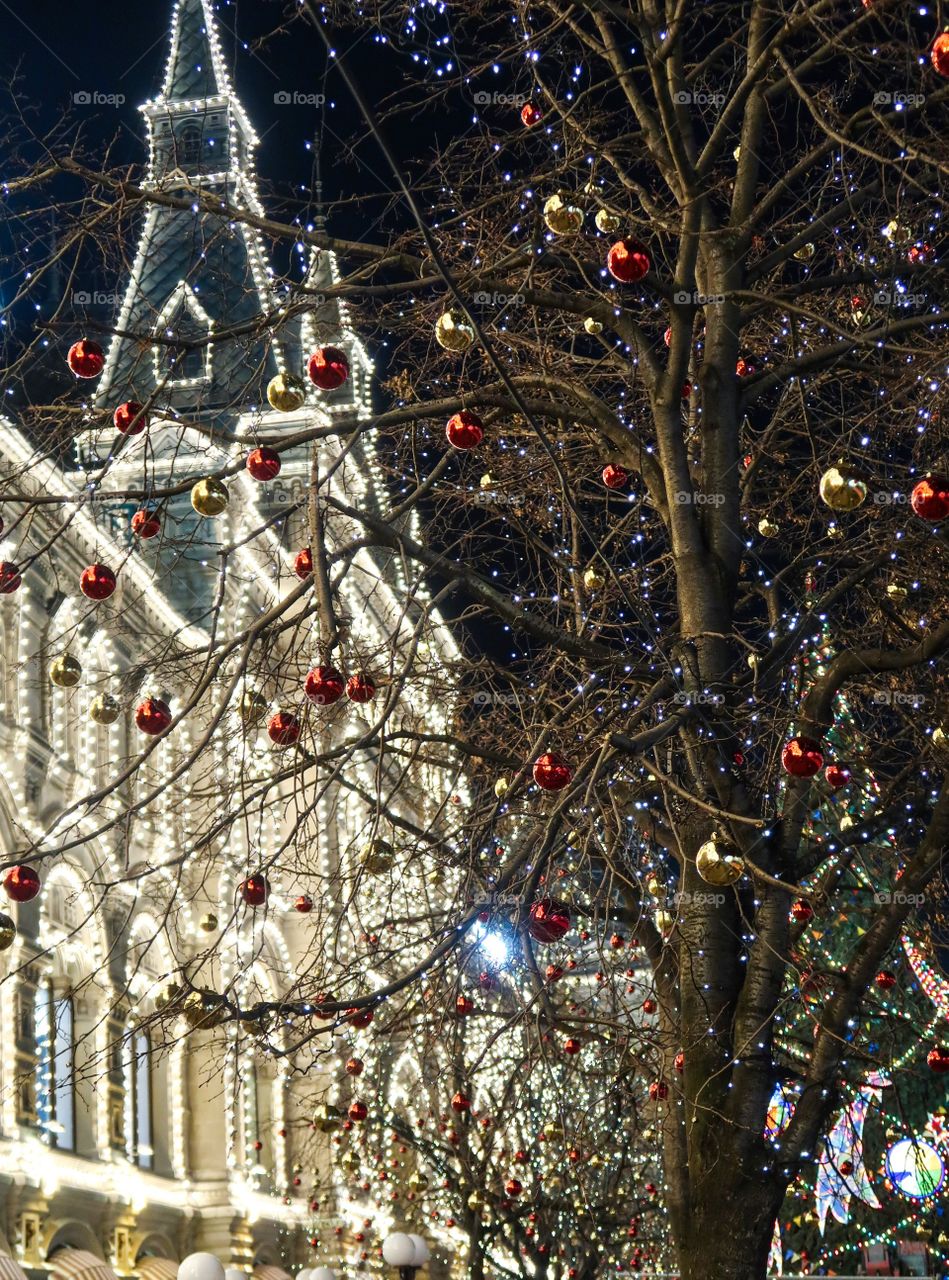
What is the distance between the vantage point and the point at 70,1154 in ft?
71.3

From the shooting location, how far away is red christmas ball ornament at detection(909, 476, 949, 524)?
6.66m

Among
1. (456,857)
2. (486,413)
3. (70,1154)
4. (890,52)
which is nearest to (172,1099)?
(70,1154)

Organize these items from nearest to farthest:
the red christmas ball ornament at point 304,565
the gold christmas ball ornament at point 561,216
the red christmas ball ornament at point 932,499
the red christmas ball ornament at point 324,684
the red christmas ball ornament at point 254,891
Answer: the red christmas ball ornament at point 324,684, the red christmas ball ornament at point 932,499, the gold christmas ball ornament at point 561,216, the red christmas ball ornament at point 254,891, the red christmas ball ornament at point 304,565

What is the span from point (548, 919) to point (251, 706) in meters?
1.84

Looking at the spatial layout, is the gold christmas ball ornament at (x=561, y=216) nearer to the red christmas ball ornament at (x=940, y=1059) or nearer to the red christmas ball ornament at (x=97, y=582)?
the red christmas ball ornament at (x=97, y=582)

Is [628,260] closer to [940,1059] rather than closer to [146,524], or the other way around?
[146,524]

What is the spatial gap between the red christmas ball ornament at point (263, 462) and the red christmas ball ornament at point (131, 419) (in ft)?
1.59

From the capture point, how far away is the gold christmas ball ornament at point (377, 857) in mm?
7359

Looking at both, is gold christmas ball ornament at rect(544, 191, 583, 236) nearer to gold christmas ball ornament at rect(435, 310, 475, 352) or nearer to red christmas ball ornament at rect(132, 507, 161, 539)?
gold christmas ball ornament at rect(435, 310, 475, 352)

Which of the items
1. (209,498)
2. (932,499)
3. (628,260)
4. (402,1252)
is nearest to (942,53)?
(628,260)

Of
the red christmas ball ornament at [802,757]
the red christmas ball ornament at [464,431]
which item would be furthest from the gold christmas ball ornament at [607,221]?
the red christmas ball ornament at [802,757]

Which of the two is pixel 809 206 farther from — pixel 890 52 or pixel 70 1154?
pixel 70 1154

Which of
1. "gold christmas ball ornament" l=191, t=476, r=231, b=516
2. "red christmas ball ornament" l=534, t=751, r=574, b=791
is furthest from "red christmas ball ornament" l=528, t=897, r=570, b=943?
"gold christmas ball ornament" l=191, t=476, r=231, b=516

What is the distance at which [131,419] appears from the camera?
7.16m
